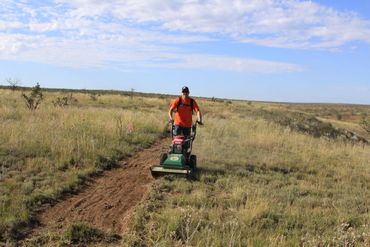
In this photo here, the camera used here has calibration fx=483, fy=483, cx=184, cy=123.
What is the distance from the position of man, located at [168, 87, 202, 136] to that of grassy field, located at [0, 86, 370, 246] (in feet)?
3.74

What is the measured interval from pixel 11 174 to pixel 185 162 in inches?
149

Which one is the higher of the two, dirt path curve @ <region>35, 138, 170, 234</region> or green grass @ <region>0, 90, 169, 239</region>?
green grass @ <region>0, 90, 169, 239</region>

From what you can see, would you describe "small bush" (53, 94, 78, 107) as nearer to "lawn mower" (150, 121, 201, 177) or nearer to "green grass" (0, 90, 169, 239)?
"green grass" (0, 90, 169, 239)

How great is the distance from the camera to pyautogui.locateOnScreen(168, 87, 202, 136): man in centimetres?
1191

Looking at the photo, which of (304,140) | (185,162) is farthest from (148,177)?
(304,140)

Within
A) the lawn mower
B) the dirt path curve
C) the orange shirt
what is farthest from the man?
the dirt path curve

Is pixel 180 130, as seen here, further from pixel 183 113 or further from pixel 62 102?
pixel 62 102

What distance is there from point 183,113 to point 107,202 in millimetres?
3705

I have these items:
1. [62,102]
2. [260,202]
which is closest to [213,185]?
[260,202]

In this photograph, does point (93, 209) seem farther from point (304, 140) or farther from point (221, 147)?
point (304, 140)

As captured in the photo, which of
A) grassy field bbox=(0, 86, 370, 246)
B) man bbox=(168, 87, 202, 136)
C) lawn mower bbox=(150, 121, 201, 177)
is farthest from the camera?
man bbox=(168, 87, 202, 136)

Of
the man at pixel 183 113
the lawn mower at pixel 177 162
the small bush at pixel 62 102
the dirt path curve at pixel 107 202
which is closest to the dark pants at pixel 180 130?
the man at pixel 183 113

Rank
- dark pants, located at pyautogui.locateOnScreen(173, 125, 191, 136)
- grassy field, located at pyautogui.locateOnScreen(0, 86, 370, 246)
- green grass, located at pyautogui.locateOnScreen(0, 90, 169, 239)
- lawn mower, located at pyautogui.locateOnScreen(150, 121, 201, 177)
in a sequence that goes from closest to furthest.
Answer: grassy field, located at pyautogui.locateOnScreen(0, 86, 370, 246) < green grass, located at pyautogui.locateOnScreen(0, 90, 169, 239) < lawn mower, located at pyautogui.locateOnScreen(150, 121, 201, 177) < dark pants, located at pyautogui.locateOnScreen(173, 125, 191, 136)

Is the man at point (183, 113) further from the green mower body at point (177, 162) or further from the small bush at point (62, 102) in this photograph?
the small bush at point (62, 102)
